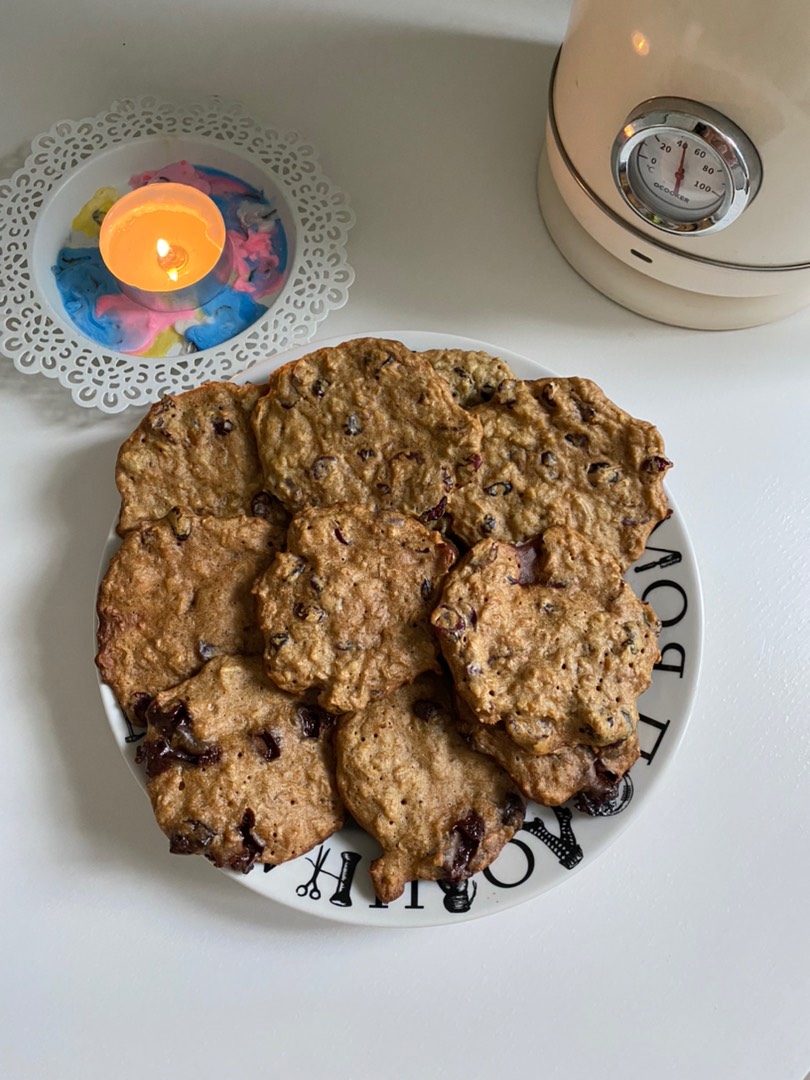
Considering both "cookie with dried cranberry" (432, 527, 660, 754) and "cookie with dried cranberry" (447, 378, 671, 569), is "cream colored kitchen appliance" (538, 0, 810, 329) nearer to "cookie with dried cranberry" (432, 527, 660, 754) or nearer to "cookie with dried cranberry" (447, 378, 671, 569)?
"cookie with dried cranberry" (447, 378, 671, 569)

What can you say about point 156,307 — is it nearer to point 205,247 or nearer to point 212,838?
point 205,247

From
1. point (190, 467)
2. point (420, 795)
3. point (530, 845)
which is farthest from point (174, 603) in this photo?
point (530, 845)

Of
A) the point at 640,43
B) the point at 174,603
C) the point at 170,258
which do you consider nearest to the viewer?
the point at 640,43

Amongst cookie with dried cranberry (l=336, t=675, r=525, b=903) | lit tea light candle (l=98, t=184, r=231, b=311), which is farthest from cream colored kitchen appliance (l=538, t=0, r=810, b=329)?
cookie with dried cranberry (l=336, t=675, r=525, b=903)

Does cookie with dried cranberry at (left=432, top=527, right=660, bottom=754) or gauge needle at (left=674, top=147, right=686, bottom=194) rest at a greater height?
gauge needle at (left=674, top=147, right=686, bottom=194)

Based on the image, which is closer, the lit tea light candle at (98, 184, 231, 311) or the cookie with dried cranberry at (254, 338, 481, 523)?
the cookie with dried cranberry at (254, 338, 481, 523)

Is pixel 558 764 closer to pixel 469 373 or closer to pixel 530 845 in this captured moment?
pixel 530 845
